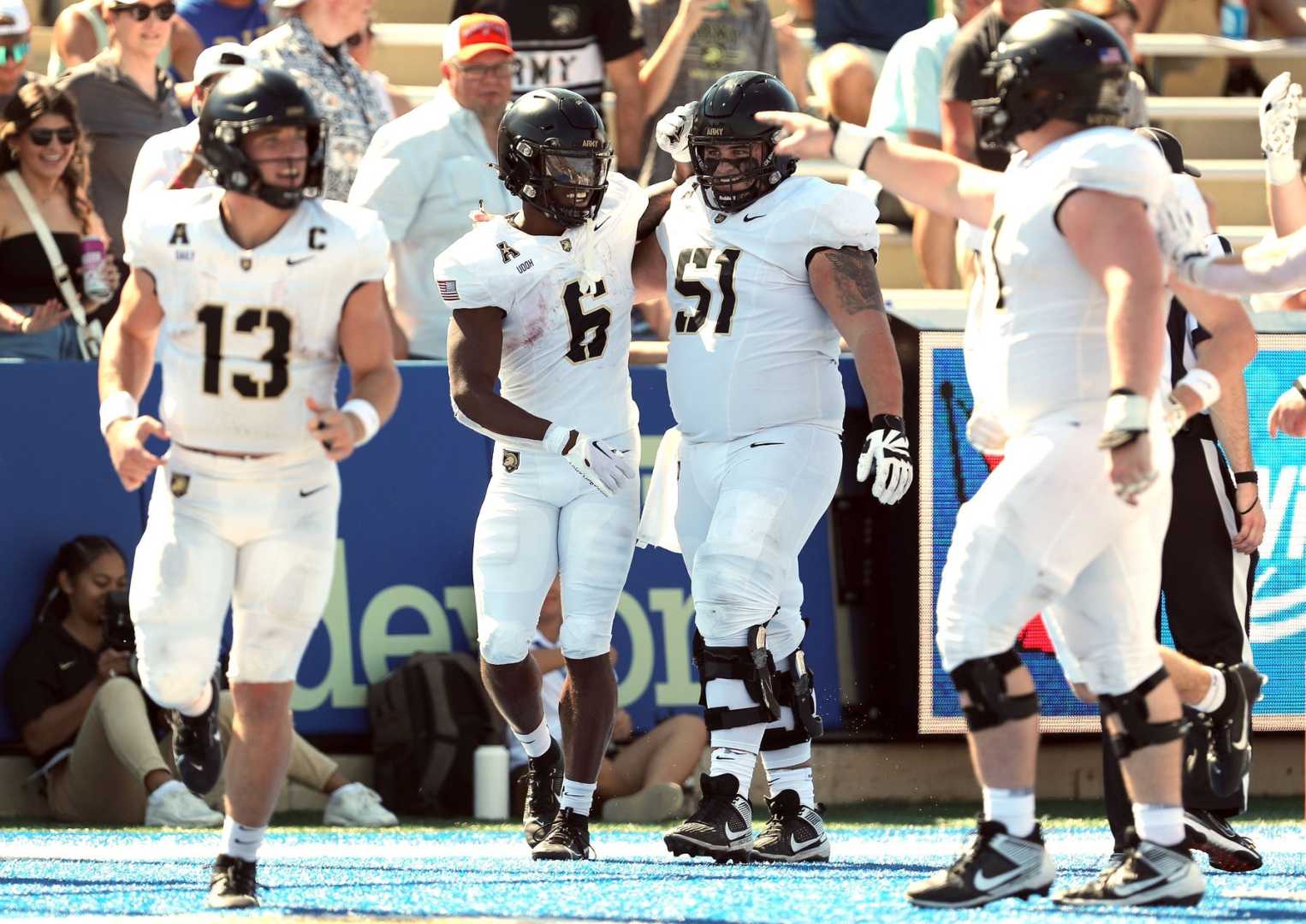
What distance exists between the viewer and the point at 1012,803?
4.93 meters

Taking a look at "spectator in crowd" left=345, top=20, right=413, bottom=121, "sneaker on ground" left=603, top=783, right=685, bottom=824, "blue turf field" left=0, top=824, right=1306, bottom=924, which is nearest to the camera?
"blue turf field" left=0, top=824, right=1306, bottom=924

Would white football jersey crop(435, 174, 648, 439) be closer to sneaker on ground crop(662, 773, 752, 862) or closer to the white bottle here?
sneaker on ground crop(662, 773, 752, 862)

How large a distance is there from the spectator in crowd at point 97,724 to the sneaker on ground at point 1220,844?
293cm

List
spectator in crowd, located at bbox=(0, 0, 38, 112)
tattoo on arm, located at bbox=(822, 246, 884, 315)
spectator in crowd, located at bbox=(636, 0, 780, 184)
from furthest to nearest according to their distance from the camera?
spectator in crowd, located at bbox=(636, 0, 780, 184) < spectator in crowd, located at bbox=(0, 0, 38, 112) < tattoo on arm, located at bbox=(822, 246, 884, 315)

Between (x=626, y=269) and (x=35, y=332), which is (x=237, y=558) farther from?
(x=35, y=332)

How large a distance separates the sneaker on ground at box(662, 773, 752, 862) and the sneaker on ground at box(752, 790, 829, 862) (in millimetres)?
88

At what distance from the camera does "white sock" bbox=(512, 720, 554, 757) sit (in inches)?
259

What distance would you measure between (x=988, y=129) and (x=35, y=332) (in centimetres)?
423

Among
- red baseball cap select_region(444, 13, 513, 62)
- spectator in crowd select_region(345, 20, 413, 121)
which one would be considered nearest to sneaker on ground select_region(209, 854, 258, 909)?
red baseball cap select_region(444, 13, 513, 62)

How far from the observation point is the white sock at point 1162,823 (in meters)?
4.92

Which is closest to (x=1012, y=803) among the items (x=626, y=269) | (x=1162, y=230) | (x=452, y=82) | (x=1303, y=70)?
(x=1162, y=230)

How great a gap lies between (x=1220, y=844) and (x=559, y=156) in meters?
2.57

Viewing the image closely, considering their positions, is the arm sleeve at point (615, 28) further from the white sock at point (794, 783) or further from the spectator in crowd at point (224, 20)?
the white sock at point (794, 783)

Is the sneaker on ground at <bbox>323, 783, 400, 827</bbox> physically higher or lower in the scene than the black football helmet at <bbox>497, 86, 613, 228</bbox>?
lower
